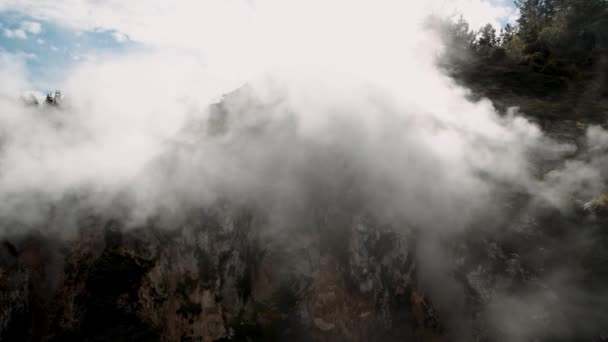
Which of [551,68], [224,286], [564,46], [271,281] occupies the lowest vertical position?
[224,286]

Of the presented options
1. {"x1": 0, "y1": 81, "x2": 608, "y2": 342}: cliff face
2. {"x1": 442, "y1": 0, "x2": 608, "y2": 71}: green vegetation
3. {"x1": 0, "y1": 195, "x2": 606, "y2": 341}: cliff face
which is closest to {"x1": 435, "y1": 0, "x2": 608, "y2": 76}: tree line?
{"x1": 442, "y1": 0, "x2": 608, "y2": 71}: green vegetation

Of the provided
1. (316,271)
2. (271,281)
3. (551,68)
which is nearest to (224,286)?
(271,281)

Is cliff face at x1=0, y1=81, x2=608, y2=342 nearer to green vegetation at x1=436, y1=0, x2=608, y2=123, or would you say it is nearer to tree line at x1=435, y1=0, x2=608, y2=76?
green vegetation at x1=436, y1=0, x2=608, y2=123

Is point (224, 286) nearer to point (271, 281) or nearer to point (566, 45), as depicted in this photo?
point (271, 281)

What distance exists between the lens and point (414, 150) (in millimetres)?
15227

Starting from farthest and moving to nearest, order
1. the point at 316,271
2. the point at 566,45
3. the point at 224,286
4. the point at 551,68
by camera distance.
Answer: 1. the point at 566,45
2. the point at 551,68
3. the point at 316,271
4. the point at 224,286

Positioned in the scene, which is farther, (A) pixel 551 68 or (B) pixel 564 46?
(B) pixel 564 46

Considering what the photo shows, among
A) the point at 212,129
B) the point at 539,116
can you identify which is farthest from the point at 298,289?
the point at 539,116

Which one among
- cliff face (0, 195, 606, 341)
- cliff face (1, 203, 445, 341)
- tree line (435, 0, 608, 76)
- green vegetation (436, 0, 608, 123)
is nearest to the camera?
cliff face (1, 203, 445, 341)

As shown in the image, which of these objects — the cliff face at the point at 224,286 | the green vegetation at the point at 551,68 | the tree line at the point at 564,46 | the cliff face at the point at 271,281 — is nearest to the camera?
the cliff face at the point at 224,286

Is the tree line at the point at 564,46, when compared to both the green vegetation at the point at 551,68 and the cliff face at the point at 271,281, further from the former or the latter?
the cliff face at the point at 271,281

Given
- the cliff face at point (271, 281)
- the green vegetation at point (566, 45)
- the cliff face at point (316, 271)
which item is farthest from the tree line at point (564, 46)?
the cliff face at point (271, 281)

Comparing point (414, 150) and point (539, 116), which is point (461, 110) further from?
point (414, 150)

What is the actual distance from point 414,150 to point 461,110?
514cm
